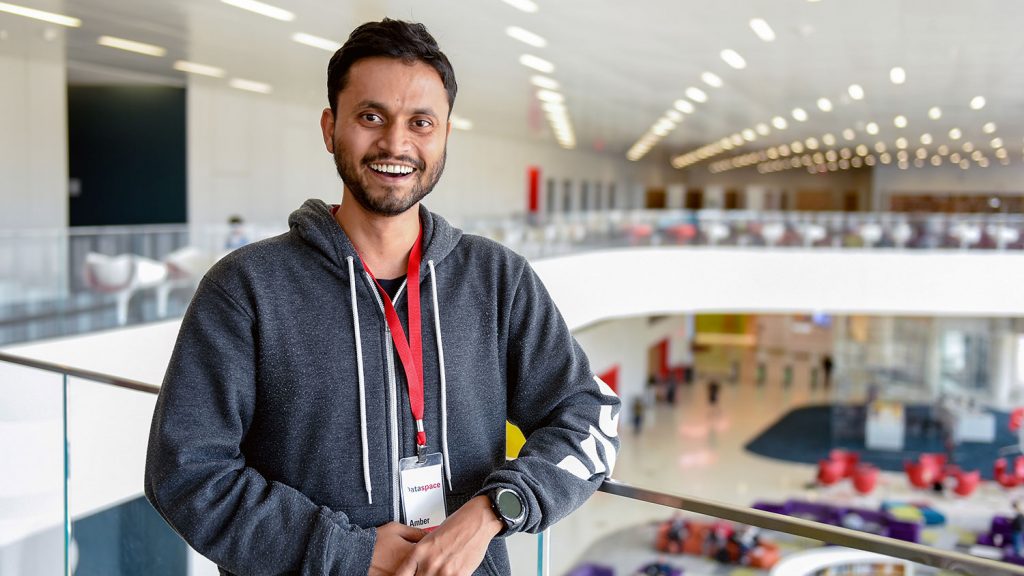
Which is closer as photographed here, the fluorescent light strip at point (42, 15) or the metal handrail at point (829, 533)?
the metal handrail at point (829, 533)

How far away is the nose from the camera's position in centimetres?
140

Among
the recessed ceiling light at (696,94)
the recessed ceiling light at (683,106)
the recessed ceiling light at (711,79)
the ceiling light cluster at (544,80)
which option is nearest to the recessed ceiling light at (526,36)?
the ceiling light cluster at (544,80)

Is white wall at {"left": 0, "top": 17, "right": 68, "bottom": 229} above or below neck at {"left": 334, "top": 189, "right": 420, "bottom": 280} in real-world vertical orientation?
above

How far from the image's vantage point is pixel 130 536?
2.82 metres

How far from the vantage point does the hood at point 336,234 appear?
1427mm

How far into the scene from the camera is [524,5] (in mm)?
7957

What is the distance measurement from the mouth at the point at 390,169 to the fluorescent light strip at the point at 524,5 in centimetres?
674

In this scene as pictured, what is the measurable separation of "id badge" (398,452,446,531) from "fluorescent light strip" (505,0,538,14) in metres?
6.87

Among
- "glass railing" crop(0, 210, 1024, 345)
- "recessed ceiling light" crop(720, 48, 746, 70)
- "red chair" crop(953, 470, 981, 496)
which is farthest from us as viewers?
"red chair" crop(953, 470, 981, 496)

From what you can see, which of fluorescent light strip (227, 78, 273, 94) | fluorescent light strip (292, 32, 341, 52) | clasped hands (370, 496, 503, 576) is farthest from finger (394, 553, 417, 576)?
fluorescent light strip (227, 78, 273, 94)

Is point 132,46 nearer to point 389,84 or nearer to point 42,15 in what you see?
point 42,15

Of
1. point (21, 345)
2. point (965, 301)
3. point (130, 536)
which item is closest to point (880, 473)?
point (965, 301)

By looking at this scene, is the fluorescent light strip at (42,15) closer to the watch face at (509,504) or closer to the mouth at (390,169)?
the mouth at (390,169)

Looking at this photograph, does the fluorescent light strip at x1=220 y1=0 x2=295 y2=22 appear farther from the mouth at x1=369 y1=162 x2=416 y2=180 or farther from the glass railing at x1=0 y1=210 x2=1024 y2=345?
the mouth at x1=369 y1=162 x2=416 y2=180
